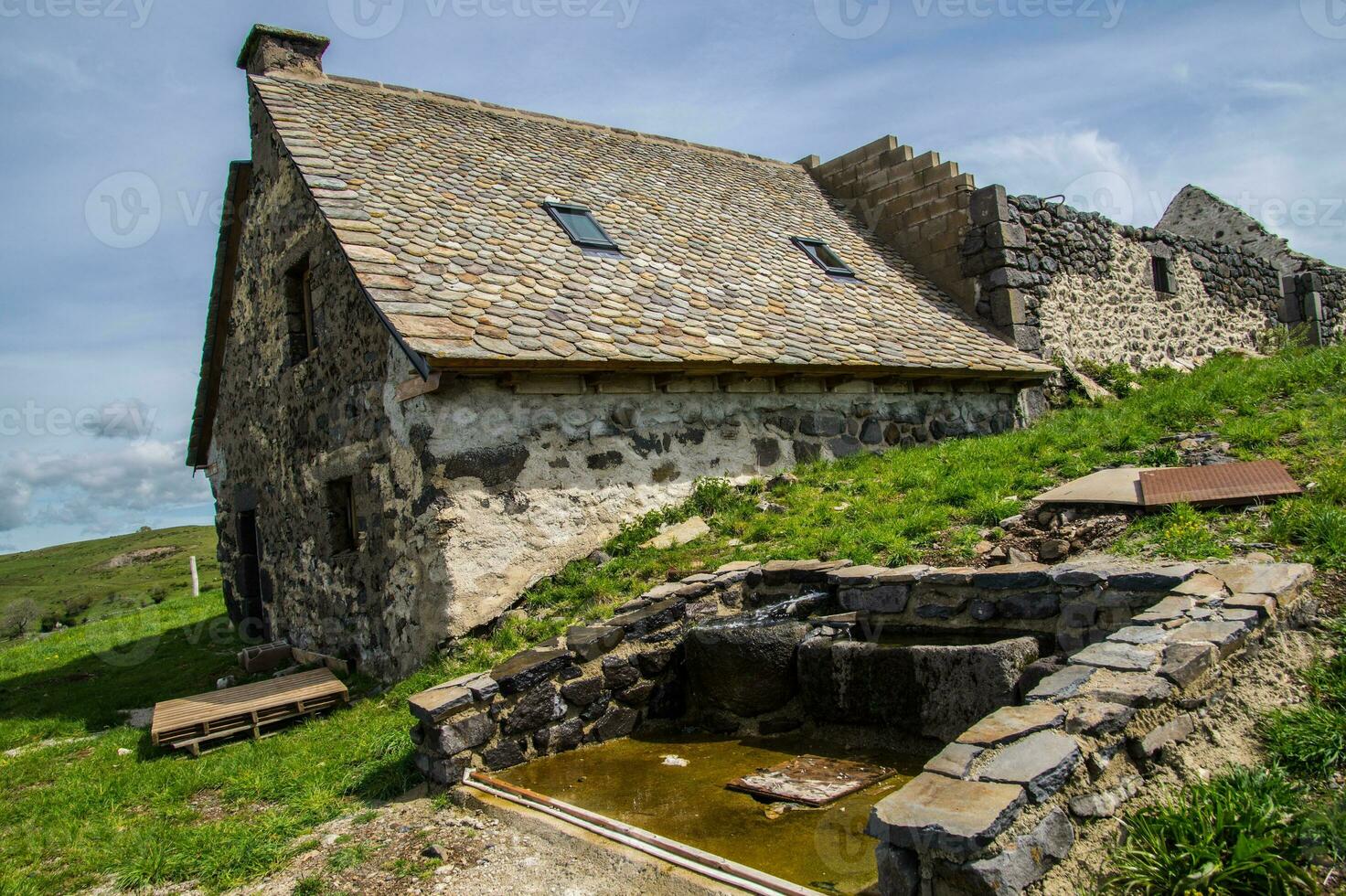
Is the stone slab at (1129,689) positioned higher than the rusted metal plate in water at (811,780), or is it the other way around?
the stone slab at (1129,689)

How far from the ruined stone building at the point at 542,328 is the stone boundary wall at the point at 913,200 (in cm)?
5

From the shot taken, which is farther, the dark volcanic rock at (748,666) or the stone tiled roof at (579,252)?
the stone tiled roof at (579,252)

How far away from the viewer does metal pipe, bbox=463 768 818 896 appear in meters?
3.57

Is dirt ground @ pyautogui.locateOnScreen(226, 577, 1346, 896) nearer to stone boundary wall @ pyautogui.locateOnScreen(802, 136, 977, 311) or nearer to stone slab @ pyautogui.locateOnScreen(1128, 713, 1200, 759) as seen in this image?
stone slab @ pyautogui.locateOnScreen(1128, 713, 1200, 759)

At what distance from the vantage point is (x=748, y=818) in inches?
176

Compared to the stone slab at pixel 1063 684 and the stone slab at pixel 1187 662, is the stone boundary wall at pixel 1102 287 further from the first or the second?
the stone slab at pixel 1063 684

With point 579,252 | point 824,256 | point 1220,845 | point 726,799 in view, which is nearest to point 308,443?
point 579,252

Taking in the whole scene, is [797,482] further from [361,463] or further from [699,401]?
[361,463]

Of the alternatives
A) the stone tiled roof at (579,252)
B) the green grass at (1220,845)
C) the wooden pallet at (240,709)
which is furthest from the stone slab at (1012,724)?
the wooden pallet at (240,709)

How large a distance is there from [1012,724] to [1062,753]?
0.31m

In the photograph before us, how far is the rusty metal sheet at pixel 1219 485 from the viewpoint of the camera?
19.8 feet

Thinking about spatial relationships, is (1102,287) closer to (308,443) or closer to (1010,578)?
(1010,578)

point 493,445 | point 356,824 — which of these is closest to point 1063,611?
point 356,824

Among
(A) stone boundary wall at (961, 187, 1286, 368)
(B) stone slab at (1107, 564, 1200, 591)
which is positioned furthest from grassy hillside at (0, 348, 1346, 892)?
(A) stone boundary wall at (961, 187, 1286, 368)
